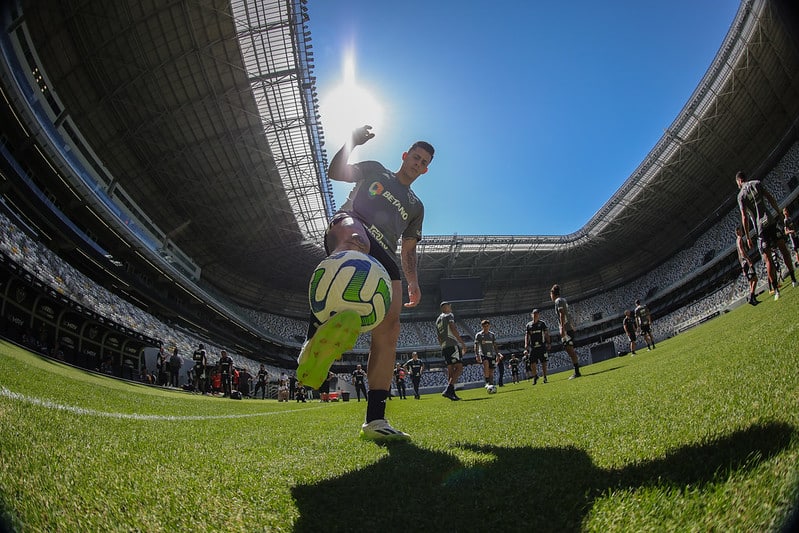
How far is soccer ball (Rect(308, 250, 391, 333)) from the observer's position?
1934 mm

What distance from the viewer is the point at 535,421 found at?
264 cm

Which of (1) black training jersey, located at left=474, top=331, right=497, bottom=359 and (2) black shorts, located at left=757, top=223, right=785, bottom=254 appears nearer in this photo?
(2) black shorts, located at left=757, top=223, right=785, bottom=254

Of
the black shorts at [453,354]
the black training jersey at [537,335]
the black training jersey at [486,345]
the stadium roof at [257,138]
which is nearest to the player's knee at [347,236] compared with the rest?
the black shorts at [453,354]

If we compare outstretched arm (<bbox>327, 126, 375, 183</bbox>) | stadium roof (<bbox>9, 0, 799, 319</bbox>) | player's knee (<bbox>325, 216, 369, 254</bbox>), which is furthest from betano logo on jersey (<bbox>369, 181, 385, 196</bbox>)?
stadium roof (<bbox>9, 0, 799, 319</bbox>)

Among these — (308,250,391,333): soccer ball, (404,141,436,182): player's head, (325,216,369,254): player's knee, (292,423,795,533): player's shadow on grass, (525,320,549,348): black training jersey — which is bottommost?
(292,423,795,533): player's shadow on grass

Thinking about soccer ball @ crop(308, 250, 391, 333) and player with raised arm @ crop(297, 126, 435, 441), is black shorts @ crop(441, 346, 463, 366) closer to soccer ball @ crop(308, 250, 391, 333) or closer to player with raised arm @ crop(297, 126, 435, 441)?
player with raised arm @ crop(297, 126, 435, 441)

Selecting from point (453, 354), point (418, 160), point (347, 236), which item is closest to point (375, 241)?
point (347, 236)

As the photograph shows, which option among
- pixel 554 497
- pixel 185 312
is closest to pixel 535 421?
pixel 554 497

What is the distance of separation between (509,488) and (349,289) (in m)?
1.09

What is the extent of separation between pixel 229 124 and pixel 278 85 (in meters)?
4.29

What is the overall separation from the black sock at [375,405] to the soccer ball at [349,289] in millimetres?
887

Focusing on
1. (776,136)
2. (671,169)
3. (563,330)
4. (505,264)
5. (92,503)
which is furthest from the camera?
(505,264)

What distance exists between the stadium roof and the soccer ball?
12.3 meters

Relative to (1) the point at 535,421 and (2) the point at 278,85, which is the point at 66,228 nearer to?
(2) the point at 278,85
